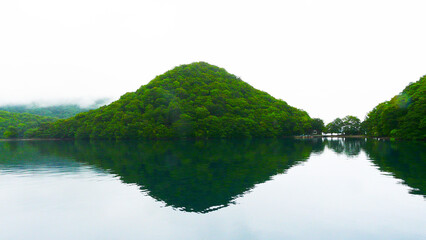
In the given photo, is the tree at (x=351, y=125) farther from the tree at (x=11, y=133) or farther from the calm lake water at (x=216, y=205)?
the tree at (x=11, y=133)

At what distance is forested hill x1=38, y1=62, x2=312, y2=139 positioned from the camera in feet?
411

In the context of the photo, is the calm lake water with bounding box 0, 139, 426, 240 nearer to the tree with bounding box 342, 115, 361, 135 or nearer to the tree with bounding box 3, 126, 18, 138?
the tree with bounding box 342, 115, 361, 135

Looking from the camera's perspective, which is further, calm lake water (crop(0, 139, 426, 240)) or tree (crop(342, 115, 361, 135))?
tree (crop(342, 115, 361, 135))

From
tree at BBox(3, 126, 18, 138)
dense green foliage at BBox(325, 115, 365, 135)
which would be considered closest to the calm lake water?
dense green foliage at BBox(325, 115, 365, 135)

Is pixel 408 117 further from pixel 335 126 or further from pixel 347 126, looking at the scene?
pixel 335 126

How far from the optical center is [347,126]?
167875 millimetres

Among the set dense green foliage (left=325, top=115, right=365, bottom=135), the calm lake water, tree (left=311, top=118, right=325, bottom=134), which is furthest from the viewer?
dense green foliage (left=325, top=115, right=365, bottom=135)

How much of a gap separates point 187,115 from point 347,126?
4276 inches

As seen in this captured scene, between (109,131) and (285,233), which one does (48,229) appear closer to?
(285,233)

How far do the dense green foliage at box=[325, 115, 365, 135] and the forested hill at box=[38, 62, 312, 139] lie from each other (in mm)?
29073

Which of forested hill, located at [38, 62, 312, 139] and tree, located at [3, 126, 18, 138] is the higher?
forested hill, located at [38, 62, 312, 139]

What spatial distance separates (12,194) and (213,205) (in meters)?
16.1

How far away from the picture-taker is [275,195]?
18641mm

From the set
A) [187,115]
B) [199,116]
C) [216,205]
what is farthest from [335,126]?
[216,205]
